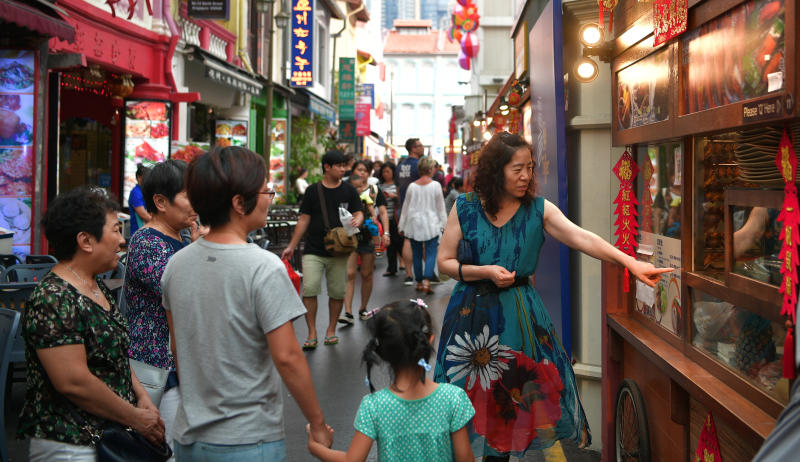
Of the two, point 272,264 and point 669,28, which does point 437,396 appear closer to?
point 272,264

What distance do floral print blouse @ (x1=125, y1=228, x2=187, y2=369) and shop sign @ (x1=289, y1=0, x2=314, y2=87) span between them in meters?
22.1

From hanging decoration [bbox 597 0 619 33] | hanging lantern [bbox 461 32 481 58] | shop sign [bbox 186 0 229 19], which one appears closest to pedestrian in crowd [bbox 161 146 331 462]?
hanging decoration [bbox 597 0 619 33]

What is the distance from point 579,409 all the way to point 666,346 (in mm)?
564

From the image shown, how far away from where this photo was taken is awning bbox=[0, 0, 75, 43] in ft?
29.2

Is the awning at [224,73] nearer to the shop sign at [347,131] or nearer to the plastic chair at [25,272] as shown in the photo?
the plastic chair at [25,272]

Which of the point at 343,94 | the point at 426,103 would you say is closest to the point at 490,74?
the point at 343,94

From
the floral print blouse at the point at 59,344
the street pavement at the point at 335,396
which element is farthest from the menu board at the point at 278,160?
the floral print blouse at the point at 59,344

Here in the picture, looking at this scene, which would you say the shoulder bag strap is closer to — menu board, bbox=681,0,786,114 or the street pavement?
the street pavement

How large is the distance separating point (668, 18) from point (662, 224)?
1057 mm

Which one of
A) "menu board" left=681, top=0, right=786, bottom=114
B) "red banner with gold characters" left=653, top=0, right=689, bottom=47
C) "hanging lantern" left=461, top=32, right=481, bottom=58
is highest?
"hanging lantern" left=461, top=32, right=481, bottom=58

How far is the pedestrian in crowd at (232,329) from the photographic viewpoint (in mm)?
2768

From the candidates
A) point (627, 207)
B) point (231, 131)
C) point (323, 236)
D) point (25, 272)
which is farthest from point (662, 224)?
point (231, 131)

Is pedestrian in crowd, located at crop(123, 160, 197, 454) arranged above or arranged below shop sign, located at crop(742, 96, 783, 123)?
below

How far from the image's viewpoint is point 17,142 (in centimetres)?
1091
